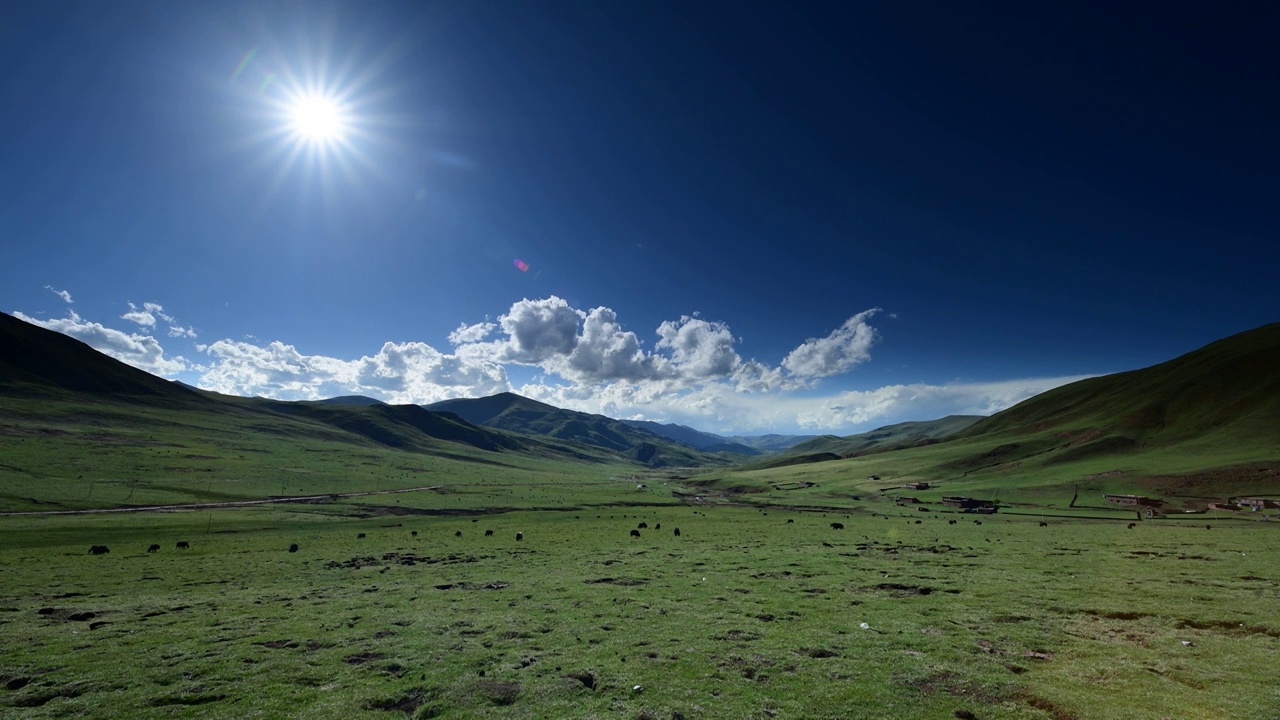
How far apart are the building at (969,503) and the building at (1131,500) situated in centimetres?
1776

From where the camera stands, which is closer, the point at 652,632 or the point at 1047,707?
the point at 1047,707

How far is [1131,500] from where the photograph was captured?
83.8 m

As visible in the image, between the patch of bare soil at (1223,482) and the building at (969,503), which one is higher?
the patch of bare soil at (1223,482)

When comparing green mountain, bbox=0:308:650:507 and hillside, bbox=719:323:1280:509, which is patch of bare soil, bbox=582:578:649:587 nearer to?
green mountain, bbox=0:308:650:507

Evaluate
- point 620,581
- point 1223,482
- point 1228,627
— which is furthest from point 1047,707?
point 1223,482

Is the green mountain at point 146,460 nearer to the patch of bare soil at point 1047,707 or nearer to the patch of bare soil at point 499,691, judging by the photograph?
the patch of bare soil at point 499,691

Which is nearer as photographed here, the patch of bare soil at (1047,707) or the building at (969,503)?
the patch of bare soil at (1047,707)

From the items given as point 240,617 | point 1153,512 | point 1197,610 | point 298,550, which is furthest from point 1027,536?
point 298,550

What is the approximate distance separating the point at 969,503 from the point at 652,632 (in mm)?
96778

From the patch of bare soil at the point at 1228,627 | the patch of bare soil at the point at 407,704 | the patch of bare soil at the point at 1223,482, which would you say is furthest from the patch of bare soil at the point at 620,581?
the patch of bare soil at the point at 1223,482

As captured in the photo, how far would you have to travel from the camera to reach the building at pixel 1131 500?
81062mm

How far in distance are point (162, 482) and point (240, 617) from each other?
117055 millimetres

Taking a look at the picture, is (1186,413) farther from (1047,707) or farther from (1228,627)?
(1047,707)

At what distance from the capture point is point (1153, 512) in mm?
74812
